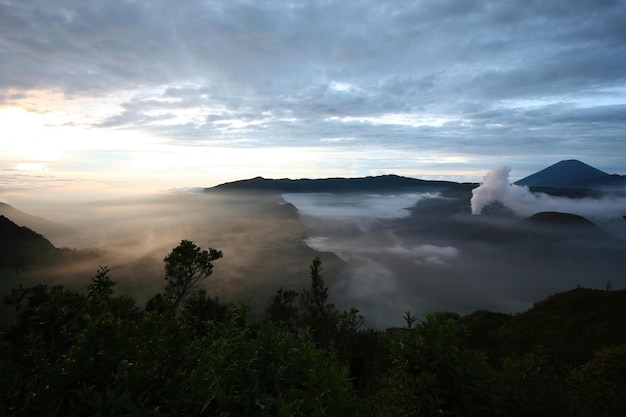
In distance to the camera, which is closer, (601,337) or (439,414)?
(439,414)

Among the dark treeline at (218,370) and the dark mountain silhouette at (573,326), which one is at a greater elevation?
the dark treeline at (218,370)

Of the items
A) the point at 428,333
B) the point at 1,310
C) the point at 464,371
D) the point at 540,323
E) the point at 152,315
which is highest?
the point at 152,315

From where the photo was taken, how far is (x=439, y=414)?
7344 millimetres

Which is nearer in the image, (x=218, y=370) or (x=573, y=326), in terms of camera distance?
(x=218, y=370)

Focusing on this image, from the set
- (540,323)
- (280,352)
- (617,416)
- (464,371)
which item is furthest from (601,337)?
(280,352)

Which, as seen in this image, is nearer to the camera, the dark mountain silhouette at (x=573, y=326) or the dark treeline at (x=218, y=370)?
the dark treeline at (x=218, y=370)

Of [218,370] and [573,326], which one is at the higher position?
[218,370]

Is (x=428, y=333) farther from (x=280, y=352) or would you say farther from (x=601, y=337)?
(x=601, y=337)

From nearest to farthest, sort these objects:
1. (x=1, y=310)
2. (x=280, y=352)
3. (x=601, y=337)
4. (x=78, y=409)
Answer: (x=78, y=409) → (x=280, y=352) → (x=601, y=337) → (x=1, y=310)

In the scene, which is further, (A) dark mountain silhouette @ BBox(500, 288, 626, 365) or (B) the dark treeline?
(A) dark mountain silhouette @ BBox(500, 288, 626, 365)

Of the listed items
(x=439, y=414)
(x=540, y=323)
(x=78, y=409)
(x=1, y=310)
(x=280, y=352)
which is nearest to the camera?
(x=78, y=409)

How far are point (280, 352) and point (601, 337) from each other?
6401cm

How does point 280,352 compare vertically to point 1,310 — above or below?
above

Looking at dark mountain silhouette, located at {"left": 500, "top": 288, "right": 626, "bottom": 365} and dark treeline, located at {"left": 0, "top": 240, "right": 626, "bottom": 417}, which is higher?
dark treeline, located at {"left": 0, "top": 240, "right": 626, "bottom": 417}
